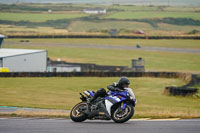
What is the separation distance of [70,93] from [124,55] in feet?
125

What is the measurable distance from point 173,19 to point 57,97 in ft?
372

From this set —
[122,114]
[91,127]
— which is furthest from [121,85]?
[91,127]

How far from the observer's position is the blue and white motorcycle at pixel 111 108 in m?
12.8

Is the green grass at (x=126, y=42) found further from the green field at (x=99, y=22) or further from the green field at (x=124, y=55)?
the green field at (x=99, y=22)

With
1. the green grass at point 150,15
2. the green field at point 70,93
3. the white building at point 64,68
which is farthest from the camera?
the green grass at point 150,15

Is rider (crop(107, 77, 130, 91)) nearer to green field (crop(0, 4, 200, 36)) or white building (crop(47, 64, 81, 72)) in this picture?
white building (crop(47, 64, 81, 72))

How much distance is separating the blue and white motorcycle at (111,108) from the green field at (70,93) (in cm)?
966

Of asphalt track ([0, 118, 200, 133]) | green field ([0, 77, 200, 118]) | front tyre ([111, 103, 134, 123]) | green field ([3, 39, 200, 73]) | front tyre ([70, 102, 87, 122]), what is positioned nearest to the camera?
asphalt track ([0, 118, 200, 133])

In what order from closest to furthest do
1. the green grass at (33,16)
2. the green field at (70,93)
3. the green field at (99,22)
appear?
the green field at (70,93) < the green field at (99,22) < the green grass at (33,16)

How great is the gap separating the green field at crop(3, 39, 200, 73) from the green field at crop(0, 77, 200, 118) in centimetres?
1469

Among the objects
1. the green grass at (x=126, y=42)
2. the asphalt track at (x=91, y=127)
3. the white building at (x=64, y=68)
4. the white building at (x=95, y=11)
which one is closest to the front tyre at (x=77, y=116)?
the asphalt track at (x=91, y=127)

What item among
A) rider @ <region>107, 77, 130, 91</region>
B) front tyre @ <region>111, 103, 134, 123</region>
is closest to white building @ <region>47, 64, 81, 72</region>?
rider @ <region>107, 77, 130, 91</region>

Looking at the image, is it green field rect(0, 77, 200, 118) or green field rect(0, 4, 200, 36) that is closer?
green field rect(0, 77, 200, 118)

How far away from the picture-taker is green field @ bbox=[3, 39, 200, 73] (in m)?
58.4
